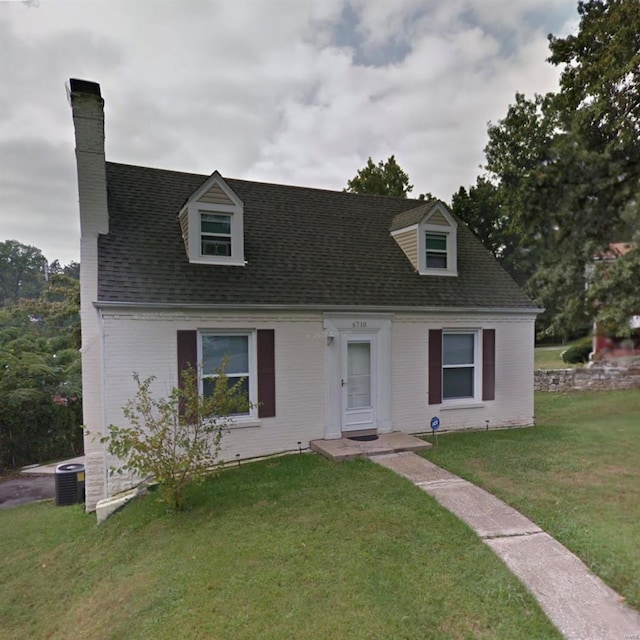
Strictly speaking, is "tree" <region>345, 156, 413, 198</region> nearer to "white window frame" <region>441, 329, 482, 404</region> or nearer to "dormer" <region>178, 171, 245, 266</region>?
"white window frame" <region>441, 329, 482, 404</region>

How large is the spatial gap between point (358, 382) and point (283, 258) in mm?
3457

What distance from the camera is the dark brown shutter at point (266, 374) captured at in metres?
8.62

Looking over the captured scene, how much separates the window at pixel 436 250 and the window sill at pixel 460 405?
3.58m

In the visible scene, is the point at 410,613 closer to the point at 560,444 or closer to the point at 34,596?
the point at 34,596

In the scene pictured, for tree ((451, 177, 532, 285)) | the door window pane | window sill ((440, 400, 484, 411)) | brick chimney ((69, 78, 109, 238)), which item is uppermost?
tree ((451, 177, 532, 285))

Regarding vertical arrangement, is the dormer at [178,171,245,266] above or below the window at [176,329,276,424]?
above

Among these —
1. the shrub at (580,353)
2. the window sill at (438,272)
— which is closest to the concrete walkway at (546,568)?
the window sill at (438,272)

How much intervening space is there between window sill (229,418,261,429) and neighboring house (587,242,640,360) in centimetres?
1639

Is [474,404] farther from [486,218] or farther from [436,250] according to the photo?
[486,218]

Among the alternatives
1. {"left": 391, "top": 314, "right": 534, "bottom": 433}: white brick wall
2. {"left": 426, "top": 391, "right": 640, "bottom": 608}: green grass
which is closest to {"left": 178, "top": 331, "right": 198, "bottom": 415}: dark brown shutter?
{"left": 391, "top": 314, "right": 534, "bottom": 433}: white brick wall

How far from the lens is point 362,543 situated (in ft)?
16.1

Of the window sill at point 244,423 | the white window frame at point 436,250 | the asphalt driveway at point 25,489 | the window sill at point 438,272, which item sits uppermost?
the white window frame at point 436,250

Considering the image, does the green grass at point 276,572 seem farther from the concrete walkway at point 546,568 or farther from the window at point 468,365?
the window at point 468,365

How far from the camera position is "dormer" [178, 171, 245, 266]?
8914mm
